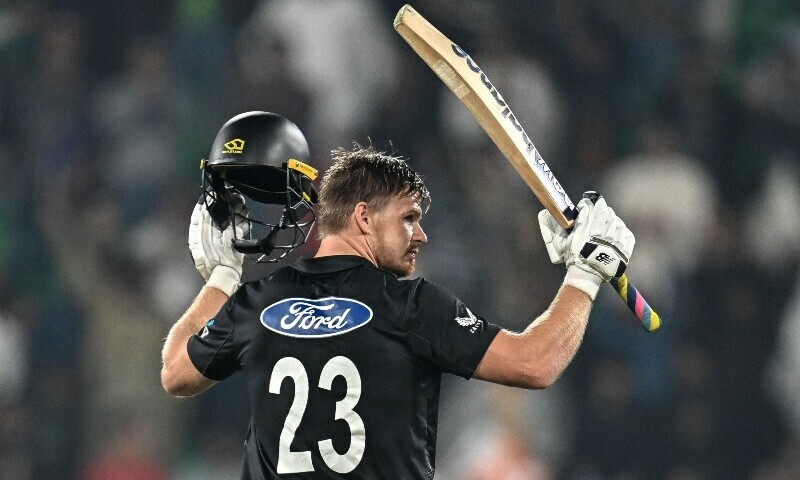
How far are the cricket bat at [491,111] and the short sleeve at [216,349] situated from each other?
851 mm

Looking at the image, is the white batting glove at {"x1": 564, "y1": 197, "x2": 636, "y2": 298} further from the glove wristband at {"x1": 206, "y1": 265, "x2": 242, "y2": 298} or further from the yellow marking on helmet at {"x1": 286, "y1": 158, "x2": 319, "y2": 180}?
the glove wristband at {"x1": 206, "y1": 265, "x2": 242, "y2": 298}

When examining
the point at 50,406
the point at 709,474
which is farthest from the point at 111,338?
the point at 709,474

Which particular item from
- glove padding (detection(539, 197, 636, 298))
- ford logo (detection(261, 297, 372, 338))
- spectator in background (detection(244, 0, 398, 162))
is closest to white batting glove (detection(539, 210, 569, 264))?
glove padding (detection(539, 197, 636, 298))

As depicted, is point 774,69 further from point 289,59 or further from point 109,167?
point 109,167

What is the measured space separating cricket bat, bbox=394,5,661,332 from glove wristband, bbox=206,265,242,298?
82 cm

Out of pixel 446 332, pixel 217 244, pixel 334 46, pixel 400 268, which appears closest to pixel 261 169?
pixel 217 244

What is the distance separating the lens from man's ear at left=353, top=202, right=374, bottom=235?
286cm

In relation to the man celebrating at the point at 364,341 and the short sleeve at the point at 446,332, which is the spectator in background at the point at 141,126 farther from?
the short sleeve at the point at 446,332

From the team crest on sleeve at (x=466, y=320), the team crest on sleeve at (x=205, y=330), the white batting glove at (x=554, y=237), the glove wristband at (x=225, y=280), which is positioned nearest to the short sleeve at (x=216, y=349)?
the team crest on sleeve at (x=205, y=330)

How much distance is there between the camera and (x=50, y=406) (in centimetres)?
Answer: 587

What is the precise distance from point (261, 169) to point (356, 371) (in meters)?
0.84

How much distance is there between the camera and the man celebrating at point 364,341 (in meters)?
2.66

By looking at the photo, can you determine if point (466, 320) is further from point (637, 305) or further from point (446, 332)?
point (637, 305)

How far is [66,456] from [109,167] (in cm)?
156
